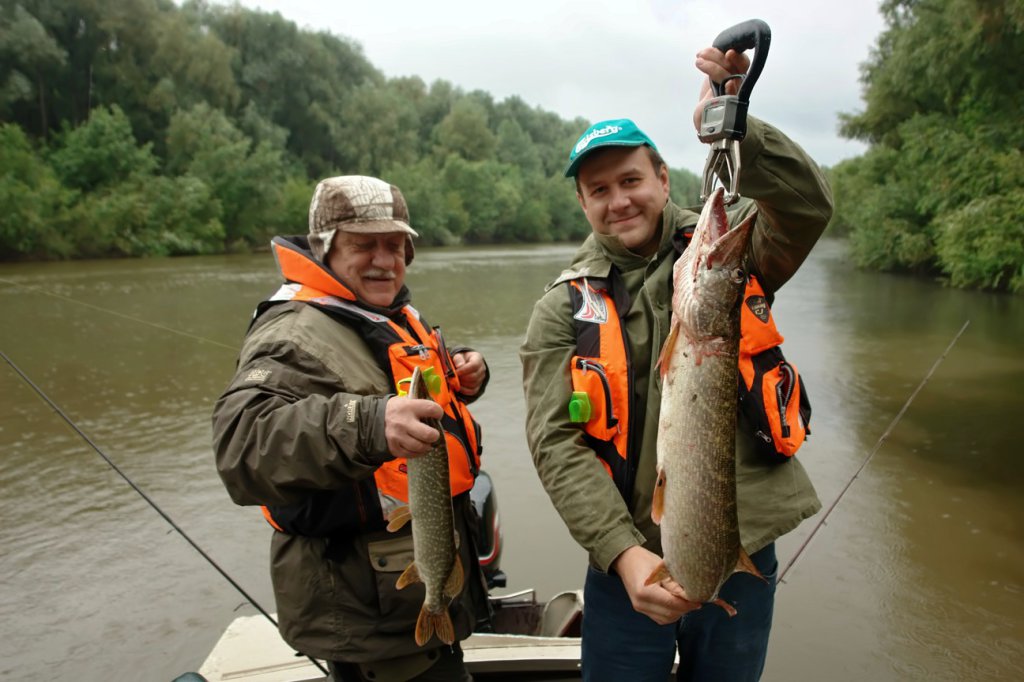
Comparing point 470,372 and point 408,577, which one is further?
point 470,372

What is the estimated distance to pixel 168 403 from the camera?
10.6 meters

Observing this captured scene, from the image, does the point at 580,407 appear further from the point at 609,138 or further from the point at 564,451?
the point at 609,138

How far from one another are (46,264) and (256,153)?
18.2 metres

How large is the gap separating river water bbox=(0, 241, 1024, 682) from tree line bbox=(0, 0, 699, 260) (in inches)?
952

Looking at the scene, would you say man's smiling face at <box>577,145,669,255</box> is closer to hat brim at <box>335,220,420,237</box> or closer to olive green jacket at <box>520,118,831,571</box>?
olive green jacket at <box>520,118,831,571</box>

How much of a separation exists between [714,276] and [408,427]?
3.23ft

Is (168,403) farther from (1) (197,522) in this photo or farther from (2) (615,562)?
(2) (615,562)

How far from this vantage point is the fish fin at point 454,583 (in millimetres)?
2596

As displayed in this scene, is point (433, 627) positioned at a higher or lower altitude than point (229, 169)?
lower

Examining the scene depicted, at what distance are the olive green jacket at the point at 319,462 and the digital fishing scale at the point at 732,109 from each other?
125 cm

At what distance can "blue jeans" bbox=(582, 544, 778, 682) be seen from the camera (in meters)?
2.47

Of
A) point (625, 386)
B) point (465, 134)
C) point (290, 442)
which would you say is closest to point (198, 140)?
point (465, 134)

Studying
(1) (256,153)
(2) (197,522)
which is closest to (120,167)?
(1) (256,153)

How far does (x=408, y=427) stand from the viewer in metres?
2.13
